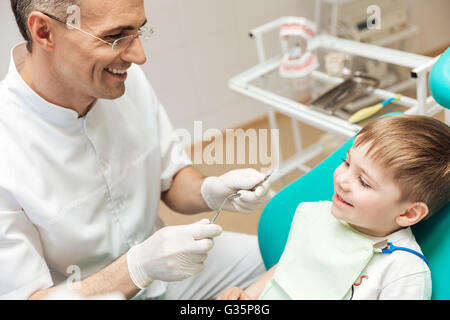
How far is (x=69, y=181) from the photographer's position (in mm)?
1144

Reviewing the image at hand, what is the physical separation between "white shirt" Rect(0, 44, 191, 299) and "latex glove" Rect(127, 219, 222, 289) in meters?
0.20

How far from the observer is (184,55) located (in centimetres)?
246

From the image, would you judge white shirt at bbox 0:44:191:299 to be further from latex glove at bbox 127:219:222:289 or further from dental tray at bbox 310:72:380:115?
dental tray at bbox 310:72:380:115

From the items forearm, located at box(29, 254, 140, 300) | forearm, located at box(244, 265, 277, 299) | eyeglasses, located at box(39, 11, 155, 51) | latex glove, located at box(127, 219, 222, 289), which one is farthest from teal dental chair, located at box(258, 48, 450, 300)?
eyeglasses, located at box(39, 11, 155, 51)

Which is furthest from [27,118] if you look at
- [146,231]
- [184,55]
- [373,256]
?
[184,55]

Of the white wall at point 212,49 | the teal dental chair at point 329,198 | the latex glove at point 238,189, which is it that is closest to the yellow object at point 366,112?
the teal dental chair at point 329,198

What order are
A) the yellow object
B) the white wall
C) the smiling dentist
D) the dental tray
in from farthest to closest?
the white wall → the dental tray → the yellow object → the smiling dentist

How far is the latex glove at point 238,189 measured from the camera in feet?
3.67

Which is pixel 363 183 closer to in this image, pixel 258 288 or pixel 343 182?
pixel 343 182

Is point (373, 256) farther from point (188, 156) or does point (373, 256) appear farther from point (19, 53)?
point (19, 53)

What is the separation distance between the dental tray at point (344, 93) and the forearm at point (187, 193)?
0.54 m

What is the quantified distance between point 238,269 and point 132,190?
0.44 metres

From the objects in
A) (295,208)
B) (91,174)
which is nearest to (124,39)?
(91,174)

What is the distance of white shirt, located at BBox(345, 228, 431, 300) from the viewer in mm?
886
